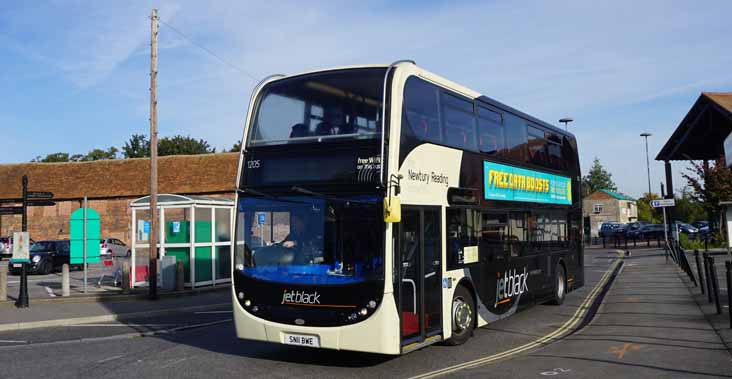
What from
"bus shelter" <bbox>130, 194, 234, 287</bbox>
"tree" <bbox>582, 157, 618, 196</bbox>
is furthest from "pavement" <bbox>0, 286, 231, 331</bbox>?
"tree" <bbox>582, 157, 618, 196</bbox>

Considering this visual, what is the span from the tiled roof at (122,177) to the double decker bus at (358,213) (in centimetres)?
3859

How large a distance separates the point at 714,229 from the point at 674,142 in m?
5.88

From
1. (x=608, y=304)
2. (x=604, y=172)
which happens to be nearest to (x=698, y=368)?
(x=608, y=304)

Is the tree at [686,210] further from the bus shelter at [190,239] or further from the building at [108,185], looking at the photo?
the bus shelter at [190,239]

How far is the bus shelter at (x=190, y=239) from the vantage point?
20344 millimetres

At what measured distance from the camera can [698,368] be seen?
8.00m

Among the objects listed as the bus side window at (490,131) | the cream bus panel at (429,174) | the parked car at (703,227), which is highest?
the bus side window at (490,131)

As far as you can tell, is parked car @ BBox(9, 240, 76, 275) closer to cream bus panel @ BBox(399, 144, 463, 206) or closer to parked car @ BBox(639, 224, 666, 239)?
cream bus panel @ BBox(399, 144, 463, 206)

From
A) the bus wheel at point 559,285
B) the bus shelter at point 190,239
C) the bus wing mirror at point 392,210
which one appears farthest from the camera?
the bus shelter at point 190,239

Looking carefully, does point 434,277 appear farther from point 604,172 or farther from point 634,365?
point 604,172

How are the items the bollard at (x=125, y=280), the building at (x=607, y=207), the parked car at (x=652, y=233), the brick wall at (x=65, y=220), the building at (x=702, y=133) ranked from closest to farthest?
the bollard at (x=125, y=280)
the building at (x=702, y=133)
the parked car at (x=652, y=233)
the brick wall at (x=65, y=220)
the building at (x=607, y=207)

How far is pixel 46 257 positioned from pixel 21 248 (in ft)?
53.5

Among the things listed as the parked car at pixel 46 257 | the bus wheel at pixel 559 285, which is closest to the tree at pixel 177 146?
the parked car at pixel 46 257

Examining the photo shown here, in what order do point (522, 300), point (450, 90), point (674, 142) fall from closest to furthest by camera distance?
point (450, 90) → point (522, 300) → point (674, 142)
